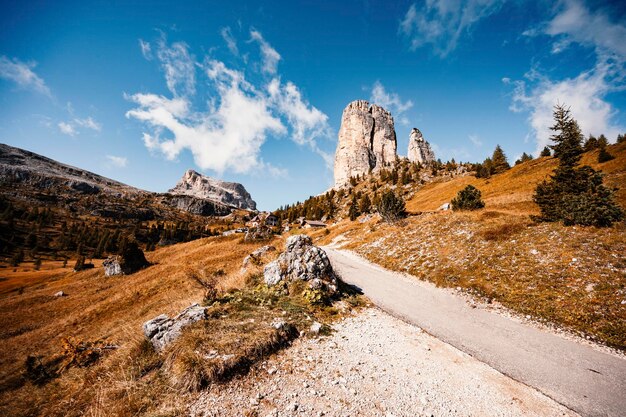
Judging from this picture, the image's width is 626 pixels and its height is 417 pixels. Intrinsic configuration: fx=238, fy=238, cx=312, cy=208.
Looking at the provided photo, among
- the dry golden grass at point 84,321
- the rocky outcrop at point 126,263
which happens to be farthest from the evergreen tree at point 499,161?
the rocky outcrop at point 126,263

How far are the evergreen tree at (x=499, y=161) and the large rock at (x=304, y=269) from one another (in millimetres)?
96207

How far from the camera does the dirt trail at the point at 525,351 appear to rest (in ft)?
24.5

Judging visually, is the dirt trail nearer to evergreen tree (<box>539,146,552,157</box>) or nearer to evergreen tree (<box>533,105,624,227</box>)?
evergreen tree (<box>533,105,624,227</box>)

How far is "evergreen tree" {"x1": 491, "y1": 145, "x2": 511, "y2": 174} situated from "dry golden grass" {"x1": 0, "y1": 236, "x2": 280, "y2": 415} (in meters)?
91.1

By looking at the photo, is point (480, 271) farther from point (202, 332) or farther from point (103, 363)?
point (103, 363)

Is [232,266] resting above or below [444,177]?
below

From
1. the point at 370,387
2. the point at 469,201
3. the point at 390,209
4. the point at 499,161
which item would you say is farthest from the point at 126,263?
the point at 499,161

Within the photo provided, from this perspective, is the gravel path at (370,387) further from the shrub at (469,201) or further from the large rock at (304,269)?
the shrub at (469,201)

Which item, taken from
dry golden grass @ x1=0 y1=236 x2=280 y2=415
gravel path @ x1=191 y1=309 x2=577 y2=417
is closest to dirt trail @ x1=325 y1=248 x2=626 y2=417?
gravel path @ x1=191 y1=309 x2=577 y2=417

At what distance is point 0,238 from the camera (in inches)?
3706

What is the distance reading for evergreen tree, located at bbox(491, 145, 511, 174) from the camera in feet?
279

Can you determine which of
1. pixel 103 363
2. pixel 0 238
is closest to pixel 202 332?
pixel 103 363

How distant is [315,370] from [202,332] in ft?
13.7

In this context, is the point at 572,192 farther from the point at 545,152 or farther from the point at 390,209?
the point at 545,152
